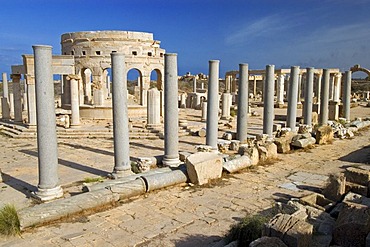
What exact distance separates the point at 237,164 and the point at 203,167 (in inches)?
66.2

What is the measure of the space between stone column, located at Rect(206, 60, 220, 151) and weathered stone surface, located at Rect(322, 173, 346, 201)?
197 inches

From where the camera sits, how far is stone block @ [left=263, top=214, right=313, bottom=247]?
14.6 ft

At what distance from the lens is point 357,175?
850 centimetres

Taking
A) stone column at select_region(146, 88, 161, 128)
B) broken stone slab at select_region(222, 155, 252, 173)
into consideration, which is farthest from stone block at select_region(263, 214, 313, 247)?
stone column at select_region(146, 88, 161, 128)

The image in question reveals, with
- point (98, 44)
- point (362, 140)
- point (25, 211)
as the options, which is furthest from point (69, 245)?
point (98, 44)

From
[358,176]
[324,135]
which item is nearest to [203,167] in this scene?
[358,176]

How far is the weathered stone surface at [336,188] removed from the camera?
304 inches

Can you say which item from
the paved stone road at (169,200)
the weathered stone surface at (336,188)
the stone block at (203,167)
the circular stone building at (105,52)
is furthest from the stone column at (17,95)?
the weathered stone surface at (336,188)

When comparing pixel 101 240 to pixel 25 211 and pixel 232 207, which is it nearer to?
pixel 25 211

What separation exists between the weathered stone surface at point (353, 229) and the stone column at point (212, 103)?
7.35 metres

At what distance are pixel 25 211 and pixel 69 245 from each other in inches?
59.6

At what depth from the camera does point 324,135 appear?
49.1 ft

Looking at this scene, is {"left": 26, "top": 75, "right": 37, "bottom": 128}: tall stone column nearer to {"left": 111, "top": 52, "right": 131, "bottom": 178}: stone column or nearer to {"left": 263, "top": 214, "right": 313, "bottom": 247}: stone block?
{"left": 111, "top": 52, "right": 131, "bottom": 178}: stone column

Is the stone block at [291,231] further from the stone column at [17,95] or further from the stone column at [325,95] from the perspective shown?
the stone column at [17,95]
